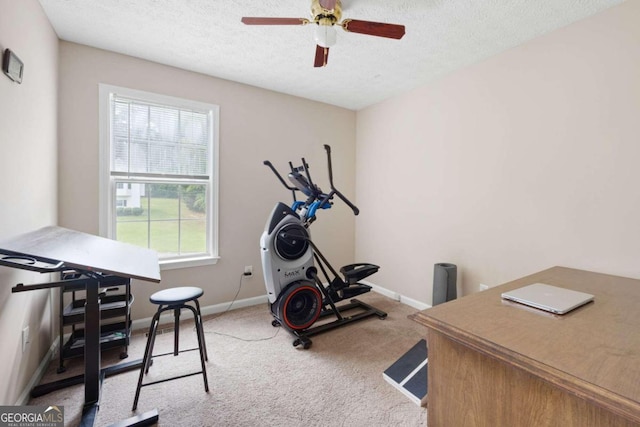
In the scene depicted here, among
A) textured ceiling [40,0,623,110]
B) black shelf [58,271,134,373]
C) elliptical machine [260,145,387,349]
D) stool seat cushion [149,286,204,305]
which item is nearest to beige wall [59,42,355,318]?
textured ceiling [40,0,623,110]

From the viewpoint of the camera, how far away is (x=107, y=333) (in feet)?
7.75

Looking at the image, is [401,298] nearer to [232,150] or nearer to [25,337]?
[232,150]

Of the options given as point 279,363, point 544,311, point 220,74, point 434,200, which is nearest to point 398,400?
point 279,363

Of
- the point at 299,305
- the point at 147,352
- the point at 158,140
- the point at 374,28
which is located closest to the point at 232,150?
the point at 158,140

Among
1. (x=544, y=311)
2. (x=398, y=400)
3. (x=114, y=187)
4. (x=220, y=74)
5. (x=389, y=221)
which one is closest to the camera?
(x=544, y=311)

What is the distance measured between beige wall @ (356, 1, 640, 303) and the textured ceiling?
0.24 metres

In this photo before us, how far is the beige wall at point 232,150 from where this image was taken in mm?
2490

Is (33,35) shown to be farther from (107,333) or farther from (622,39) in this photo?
(622,39)

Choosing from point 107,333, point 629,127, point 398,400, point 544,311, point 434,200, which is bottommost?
point 398,400

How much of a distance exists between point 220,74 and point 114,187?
156cm

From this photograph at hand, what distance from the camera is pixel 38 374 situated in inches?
77.4

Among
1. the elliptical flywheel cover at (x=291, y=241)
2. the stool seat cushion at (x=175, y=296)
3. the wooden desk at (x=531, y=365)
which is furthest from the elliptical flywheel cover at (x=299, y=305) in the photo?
the wooden desk at (x=531, y=365)

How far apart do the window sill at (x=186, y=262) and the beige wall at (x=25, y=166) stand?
2.89ft

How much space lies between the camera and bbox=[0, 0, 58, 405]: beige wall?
150 cm
